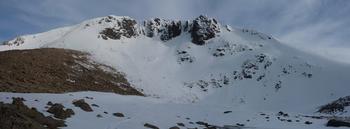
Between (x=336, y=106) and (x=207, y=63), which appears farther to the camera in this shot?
(x=207, y=63)

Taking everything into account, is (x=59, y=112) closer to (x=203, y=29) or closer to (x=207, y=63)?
(x=207, y=63)

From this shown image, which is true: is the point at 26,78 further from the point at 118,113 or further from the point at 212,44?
the point at 212,44

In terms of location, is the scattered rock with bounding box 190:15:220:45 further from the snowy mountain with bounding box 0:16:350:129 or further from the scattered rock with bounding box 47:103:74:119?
the scattered rock with bounding box 47:103:74:119

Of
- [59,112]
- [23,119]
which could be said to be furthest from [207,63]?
[23,119]

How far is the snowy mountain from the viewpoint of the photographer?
4040 inches

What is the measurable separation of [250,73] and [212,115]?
221 feet

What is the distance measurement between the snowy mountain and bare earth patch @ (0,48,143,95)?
6.37 m

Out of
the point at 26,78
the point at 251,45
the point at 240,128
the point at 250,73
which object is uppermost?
the point at 251,45

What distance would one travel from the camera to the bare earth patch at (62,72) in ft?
235

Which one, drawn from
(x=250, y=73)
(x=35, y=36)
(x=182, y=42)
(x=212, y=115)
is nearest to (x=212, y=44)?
(x=182, y=42)

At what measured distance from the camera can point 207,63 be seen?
126 m

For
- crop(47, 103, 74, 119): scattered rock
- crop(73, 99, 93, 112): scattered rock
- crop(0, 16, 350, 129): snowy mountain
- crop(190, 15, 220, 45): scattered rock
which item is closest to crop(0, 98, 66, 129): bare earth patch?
crop(47, 103, 74, 119): scattered rock

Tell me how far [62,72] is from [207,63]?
52.3 metres

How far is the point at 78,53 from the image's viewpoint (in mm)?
111062
